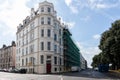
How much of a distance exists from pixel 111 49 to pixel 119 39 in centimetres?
319

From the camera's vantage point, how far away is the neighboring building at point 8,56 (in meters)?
137

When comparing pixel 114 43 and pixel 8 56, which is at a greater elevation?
pixel 114 43

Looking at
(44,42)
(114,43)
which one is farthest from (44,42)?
(114,43)

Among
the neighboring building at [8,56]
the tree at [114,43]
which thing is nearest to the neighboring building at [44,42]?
the tree at [114,43]

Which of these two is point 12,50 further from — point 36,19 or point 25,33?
point 36,19

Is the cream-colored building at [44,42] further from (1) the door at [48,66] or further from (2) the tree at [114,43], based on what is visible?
(2) the tree at [114,43]

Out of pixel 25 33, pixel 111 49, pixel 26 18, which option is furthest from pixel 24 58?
pixel 111 49

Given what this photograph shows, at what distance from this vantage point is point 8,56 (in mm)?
142625

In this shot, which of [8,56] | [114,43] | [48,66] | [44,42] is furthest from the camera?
[8,56]

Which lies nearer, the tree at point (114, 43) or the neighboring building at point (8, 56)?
the tree at point (114, 43)

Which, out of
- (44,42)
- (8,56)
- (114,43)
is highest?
(44,42)

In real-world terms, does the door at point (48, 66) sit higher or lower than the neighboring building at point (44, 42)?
A: lower

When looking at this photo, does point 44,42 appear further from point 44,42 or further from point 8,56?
point 8,56

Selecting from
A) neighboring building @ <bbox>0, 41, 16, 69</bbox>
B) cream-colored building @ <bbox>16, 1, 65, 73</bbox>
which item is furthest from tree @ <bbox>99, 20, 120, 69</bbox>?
neighboring building @ <bbox>0, 41, 16, 69</bbox>
